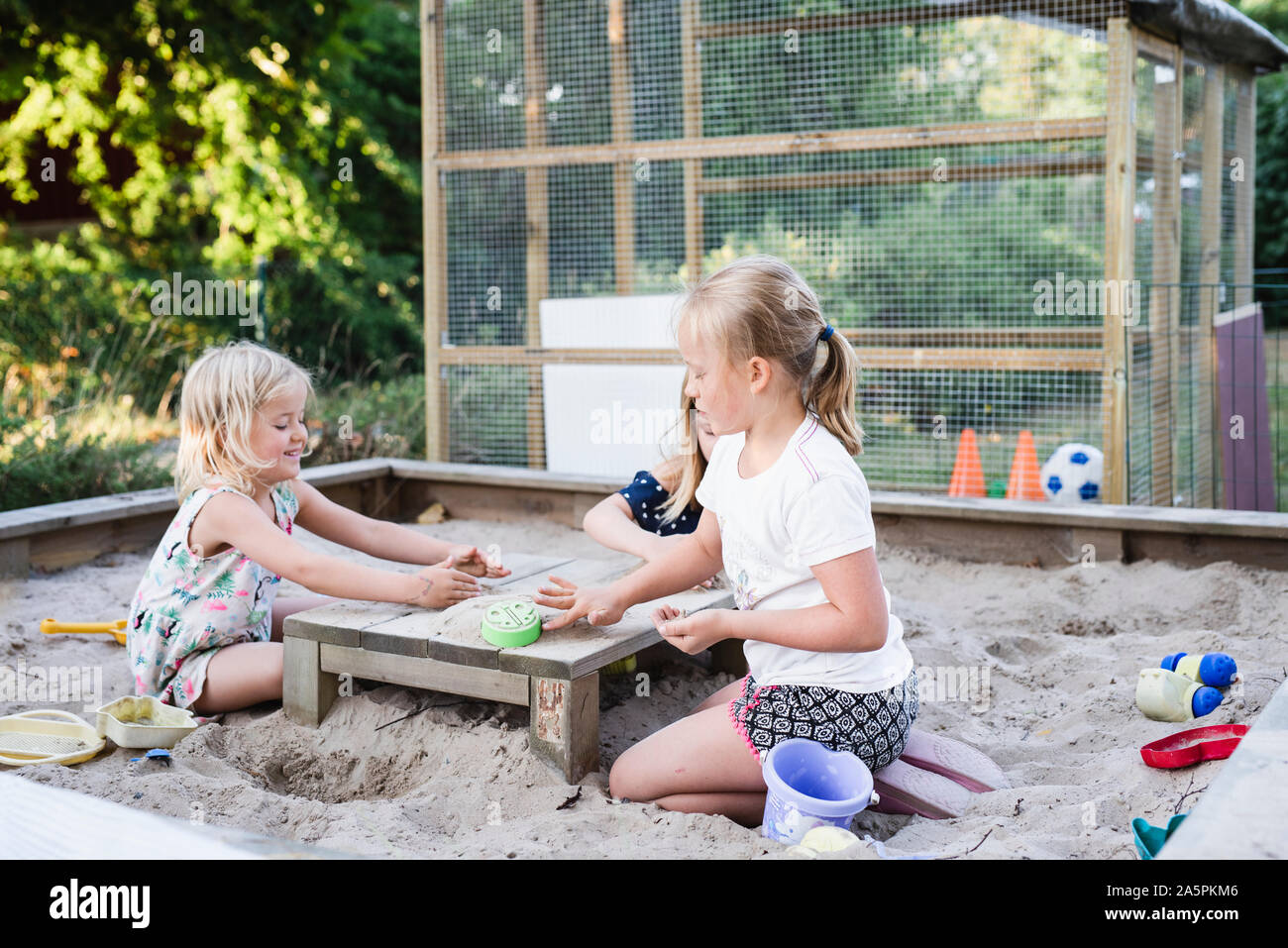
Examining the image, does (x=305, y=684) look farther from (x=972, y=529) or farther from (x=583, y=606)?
(x=972, y=529)

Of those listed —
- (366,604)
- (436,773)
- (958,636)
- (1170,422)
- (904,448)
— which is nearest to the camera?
(436,773)

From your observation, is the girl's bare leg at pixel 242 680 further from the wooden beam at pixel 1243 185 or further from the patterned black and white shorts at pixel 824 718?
the wooden beam at pixel 1243 185

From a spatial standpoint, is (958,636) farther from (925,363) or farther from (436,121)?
(436,121)

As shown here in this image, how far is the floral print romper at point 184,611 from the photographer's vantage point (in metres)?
2.97

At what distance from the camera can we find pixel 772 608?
2.32m

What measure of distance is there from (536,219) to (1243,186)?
Answer: 4.46 metres

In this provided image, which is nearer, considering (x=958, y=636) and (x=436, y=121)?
(x=958, y=636)

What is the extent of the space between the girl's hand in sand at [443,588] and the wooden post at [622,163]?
11.3 ft

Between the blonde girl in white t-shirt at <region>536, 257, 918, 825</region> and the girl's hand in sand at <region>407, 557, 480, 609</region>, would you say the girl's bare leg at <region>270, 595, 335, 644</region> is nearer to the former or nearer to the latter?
the girl's hand in sand at <region>407, 557, 480, 609</region>

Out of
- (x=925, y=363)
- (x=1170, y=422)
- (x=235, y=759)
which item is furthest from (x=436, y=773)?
(x=1170, y=422)

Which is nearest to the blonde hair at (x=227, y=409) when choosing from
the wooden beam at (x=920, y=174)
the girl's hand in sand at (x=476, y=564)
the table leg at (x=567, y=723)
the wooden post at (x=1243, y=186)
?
the girl's hand in sand at (x=476, y=564)

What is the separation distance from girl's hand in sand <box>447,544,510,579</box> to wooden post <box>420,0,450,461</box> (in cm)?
321

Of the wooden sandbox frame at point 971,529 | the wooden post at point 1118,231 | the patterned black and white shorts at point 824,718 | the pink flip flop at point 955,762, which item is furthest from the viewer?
the wooden post at point 1118,231

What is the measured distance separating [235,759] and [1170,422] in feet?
15.2
